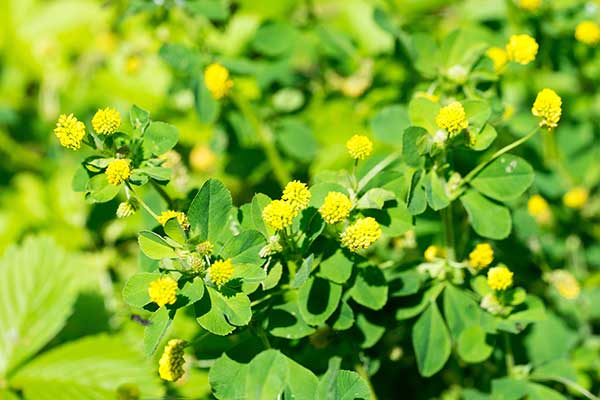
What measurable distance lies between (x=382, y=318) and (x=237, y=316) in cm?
56

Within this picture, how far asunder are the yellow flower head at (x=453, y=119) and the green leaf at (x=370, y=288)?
385 mm

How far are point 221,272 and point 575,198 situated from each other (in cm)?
155

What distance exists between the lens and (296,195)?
1.52m

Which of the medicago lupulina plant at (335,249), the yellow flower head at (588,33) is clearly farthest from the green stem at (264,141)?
the yellow flower head at (588,33)

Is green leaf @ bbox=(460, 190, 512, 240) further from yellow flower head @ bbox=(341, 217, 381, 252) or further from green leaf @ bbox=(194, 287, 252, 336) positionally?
green leaf @ bbox=(194, 287, 252, 336)

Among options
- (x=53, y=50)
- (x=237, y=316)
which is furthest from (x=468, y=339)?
(x=53, y=50)

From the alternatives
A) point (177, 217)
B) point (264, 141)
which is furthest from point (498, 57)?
point (177, 217)

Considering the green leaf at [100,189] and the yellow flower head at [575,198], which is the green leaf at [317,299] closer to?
the green leaf at [100,189]

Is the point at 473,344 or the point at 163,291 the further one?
the point at 473,344

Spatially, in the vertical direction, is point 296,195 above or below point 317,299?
above

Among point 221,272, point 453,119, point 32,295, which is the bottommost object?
point 32,295

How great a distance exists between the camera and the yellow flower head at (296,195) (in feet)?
4.99

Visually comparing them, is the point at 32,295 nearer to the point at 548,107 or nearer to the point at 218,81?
the point at 218,81

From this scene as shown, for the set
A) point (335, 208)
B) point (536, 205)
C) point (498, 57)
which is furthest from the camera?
point (536, 205)
